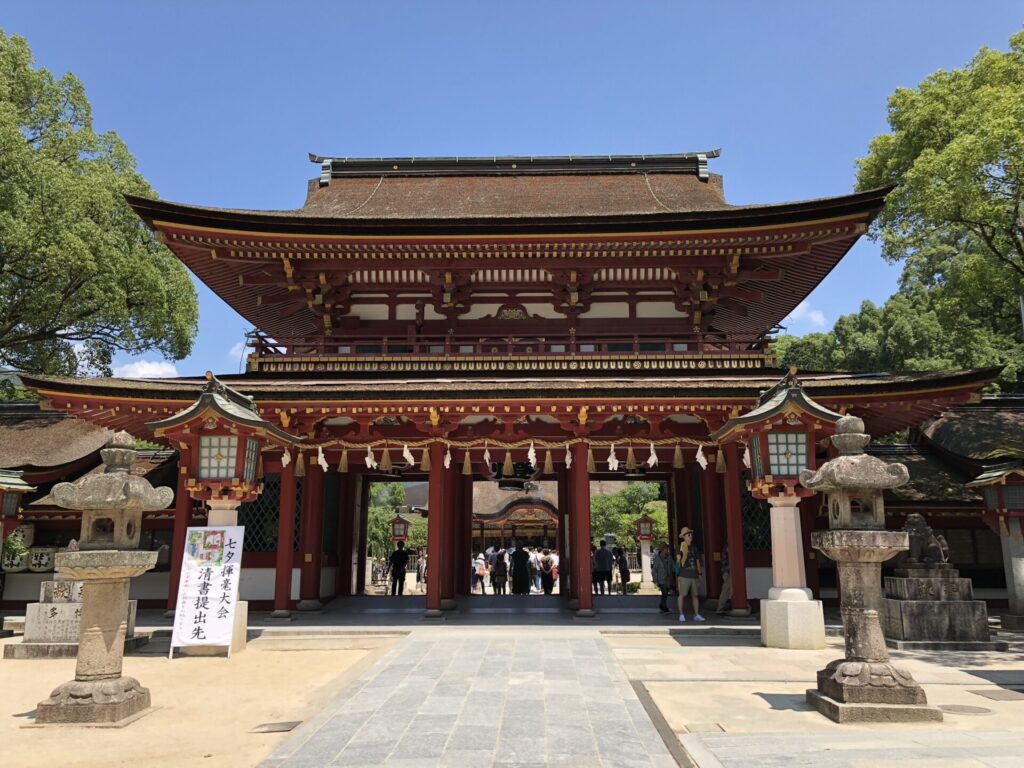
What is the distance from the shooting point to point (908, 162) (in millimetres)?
18891

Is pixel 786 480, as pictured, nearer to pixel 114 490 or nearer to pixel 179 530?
pixel 114 490

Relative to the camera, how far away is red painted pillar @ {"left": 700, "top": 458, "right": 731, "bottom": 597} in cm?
1518

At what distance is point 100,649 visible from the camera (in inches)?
289

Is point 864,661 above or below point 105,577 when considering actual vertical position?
below

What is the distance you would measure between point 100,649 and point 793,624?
9.92 meters

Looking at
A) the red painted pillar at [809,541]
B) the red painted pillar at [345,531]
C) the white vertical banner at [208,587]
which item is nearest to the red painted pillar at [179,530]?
the white vertical banner at [208,587]

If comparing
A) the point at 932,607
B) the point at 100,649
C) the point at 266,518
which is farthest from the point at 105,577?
the point at 932,607

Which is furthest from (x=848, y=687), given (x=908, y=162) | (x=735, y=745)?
(x=908, y=162)

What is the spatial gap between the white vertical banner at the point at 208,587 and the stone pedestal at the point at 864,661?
335 inches

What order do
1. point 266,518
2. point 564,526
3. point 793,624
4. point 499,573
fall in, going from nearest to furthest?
1. point 793,624
2. point 266,518
3. point 564,526
4. point 499,573

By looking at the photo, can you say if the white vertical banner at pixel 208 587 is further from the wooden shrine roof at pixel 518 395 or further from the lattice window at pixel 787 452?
the lattice window at pixel 787 452

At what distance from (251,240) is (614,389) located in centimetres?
878

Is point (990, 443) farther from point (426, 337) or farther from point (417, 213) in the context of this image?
point (417, 213)

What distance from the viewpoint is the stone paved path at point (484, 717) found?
554 cm
